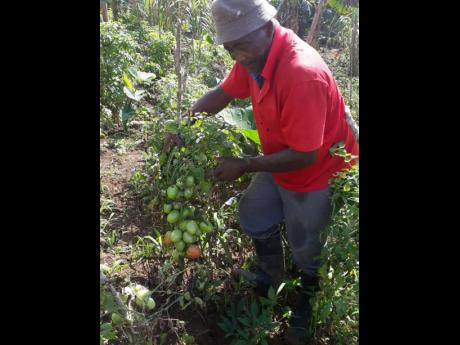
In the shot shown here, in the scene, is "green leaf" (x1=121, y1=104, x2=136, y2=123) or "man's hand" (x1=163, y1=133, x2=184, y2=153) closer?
"man's hand" (x1=163, y1=133, x2=184, y2=153)

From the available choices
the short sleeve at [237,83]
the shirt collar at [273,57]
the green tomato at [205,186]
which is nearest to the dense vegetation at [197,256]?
the green tomato at [205,186]

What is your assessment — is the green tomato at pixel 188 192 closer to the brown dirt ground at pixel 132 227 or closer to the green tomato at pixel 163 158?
the green tomato at pixel 163 158

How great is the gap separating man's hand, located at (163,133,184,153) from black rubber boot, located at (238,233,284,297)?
848 millimetres

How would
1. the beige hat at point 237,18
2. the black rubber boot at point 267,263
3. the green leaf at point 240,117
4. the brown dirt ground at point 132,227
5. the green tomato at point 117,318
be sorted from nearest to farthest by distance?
the green tomato at point 117,318
the beige hat at point 237,18
the brown dirt ground at point 132,227
the black rubber boot at point 267,263
the green leaf at point 240,117

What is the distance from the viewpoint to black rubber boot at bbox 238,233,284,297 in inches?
112

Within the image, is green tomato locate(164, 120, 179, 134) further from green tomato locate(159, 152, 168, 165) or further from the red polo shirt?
the red polo shirt

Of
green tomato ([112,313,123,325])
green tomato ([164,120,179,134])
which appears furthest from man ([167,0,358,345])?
green tomato ([112,313,123,325])

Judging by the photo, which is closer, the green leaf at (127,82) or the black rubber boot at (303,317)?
the black rubber boot at (303,317)

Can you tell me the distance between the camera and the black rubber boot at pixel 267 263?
2836 millimetres

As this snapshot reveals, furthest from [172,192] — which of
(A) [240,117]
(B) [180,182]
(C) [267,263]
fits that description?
(A) [240,117]
